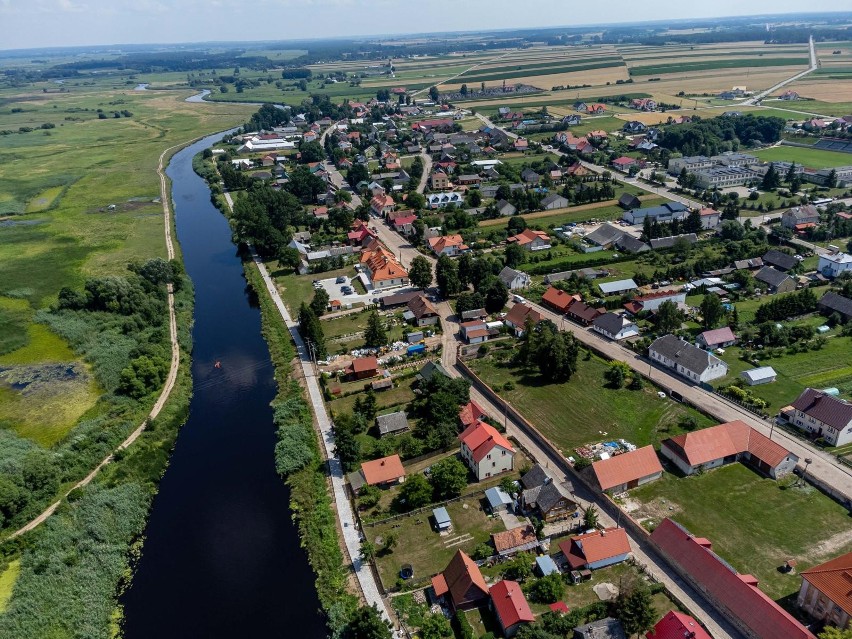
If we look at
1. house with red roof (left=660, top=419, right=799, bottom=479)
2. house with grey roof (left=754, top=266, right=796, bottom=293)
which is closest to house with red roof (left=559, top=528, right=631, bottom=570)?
house with red roof (left=660, top=419, right=799, bottom=479)

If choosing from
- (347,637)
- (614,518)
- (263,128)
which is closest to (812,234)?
(614,518)

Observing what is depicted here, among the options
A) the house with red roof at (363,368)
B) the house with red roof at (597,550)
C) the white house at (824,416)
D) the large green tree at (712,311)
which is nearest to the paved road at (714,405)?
the white house at (824,416)

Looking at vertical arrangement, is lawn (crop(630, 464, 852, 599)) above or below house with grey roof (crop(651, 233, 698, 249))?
below

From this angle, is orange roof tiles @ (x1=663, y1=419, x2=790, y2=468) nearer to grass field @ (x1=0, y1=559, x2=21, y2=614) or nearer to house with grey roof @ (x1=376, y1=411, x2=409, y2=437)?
house with grey roof @ (x1=376, y1=411, x2=409, y2=437)

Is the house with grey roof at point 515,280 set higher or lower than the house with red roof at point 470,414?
higher

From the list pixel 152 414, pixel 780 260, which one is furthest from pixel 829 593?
pixel 780 260

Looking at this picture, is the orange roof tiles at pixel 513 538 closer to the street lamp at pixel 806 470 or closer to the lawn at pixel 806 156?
the street lamp at pixel 806 470

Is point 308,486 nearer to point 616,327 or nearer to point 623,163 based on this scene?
point 616,327
